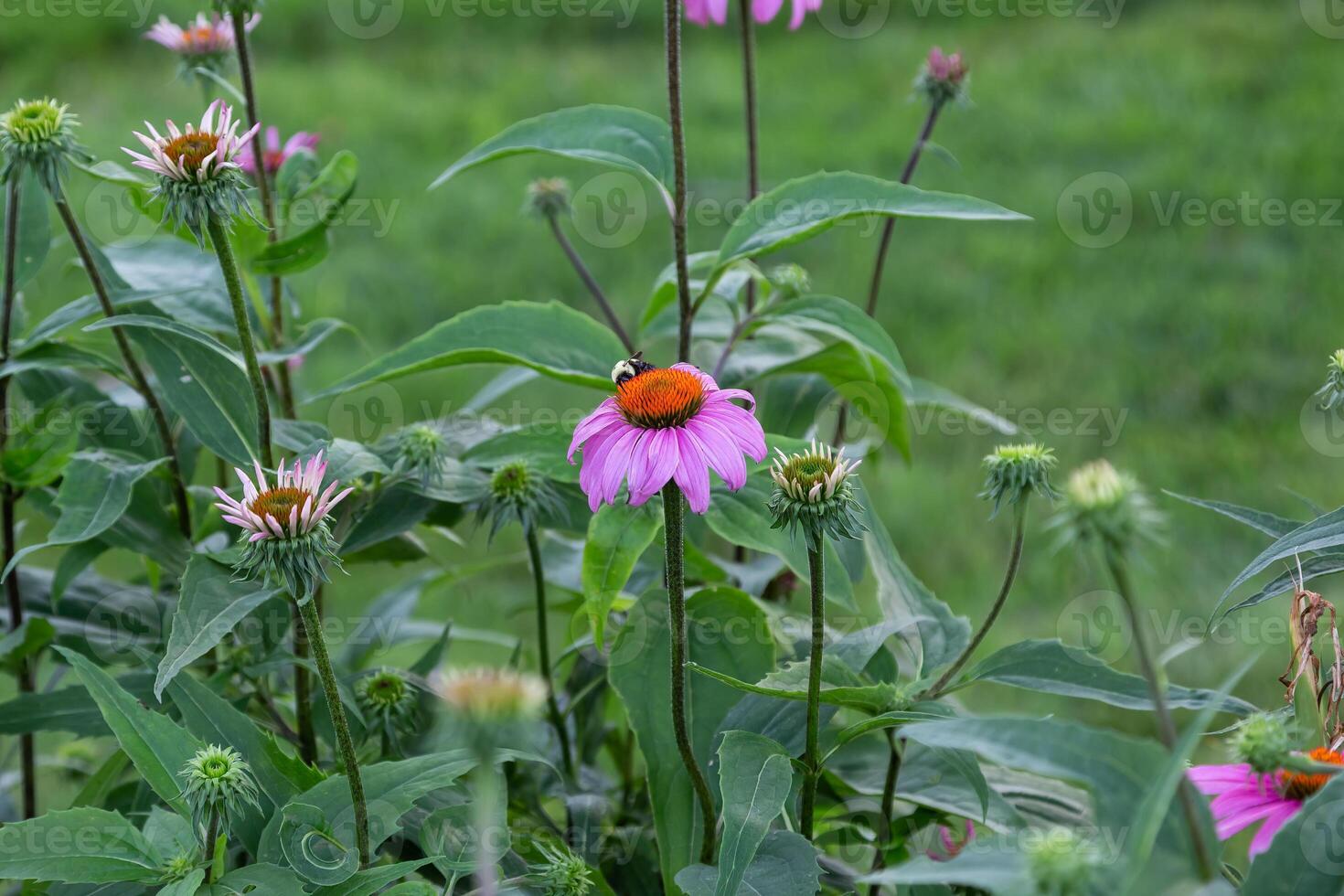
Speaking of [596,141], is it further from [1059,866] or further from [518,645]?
[1059,866]

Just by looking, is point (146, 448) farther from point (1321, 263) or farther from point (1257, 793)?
point (1321, 263)

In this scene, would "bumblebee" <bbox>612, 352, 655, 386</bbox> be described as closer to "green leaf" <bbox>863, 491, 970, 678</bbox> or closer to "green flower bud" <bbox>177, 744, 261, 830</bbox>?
"green leaf" <bbox>863, 491, 970, 678</bbox>

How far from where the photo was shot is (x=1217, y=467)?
7.32 ft

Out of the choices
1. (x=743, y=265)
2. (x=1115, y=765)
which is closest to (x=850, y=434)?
(x=743, y=265)

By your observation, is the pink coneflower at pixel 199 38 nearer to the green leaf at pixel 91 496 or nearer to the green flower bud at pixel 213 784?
the green leaf at pixel 91 496

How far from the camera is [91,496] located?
0.91m

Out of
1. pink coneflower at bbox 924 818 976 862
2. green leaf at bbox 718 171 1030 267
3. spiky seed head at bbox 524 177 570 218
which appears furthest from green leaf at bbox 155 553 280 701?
spiky seed head at bbox 524 177 570 218

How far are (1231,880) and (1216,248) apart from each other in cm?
234

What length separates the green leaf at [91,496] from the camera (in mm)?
874

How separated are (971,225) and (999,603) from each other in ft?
7.73

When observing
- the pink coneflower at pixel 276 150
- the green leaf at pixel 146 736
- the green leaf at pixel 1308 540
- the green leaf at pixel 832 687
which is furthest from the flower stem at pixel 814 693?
the pink coneflower at pixel 276 150

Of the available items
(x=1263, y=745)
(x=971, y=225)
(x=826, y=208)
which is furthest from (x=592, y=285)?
(x=971, y=225)

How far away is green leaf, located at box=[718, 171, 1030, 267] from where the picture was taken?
0.89 meters

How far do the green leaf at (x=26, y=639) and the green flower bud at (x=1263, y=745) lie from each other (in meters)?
0.83
